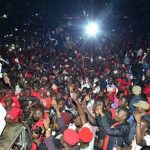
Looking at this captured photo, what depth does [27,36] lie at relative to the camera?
1319 inches

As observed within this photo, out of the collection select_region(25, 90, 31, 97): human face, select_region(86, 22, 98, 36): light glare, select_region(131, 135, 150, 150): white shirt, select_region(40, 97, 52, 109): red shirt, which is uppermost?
select_region(86, 22, 98, 36): light glare

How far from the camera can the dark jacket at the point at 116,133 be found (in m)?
6.54

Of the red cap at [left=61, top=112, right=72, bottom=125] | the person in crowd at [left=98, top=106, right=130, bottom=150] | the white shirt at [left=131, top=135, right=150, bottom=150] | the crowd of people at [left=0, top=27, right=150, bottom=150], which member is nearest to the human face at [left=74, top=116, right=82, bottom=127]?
the crowd of people at [left=0, top=27, right=150, bottom=150]

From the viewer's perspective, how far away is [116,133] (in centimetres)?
651

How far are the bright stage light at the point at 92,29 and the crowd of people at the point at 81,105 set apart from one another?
14.2 m

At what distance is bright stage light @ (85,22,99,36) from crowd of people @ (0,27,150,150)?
561 inches

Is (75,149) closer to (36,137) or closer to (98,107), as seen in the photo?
(36,137)

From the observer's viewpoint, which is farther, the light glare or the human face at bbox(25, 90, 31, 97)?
the light glare

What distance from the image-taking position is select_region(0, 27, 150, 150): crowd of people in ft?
20.7

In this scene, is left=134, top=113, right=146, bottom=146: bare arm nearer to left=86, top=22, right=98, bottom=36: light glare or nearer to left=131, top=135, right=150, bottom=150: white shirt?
left=131, top=135, right=150, bottom=150: white shirt

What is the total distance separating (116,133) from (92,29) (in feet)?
98.4

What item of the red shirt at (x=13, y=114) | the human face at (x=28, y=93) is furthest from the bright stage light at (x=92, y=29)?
the red shirt at (x=13, y=114)

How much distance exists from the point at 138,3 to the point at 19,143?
1159 inches

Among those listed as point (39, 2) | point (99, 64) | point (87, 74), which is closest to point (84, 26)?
point (39, 2)
